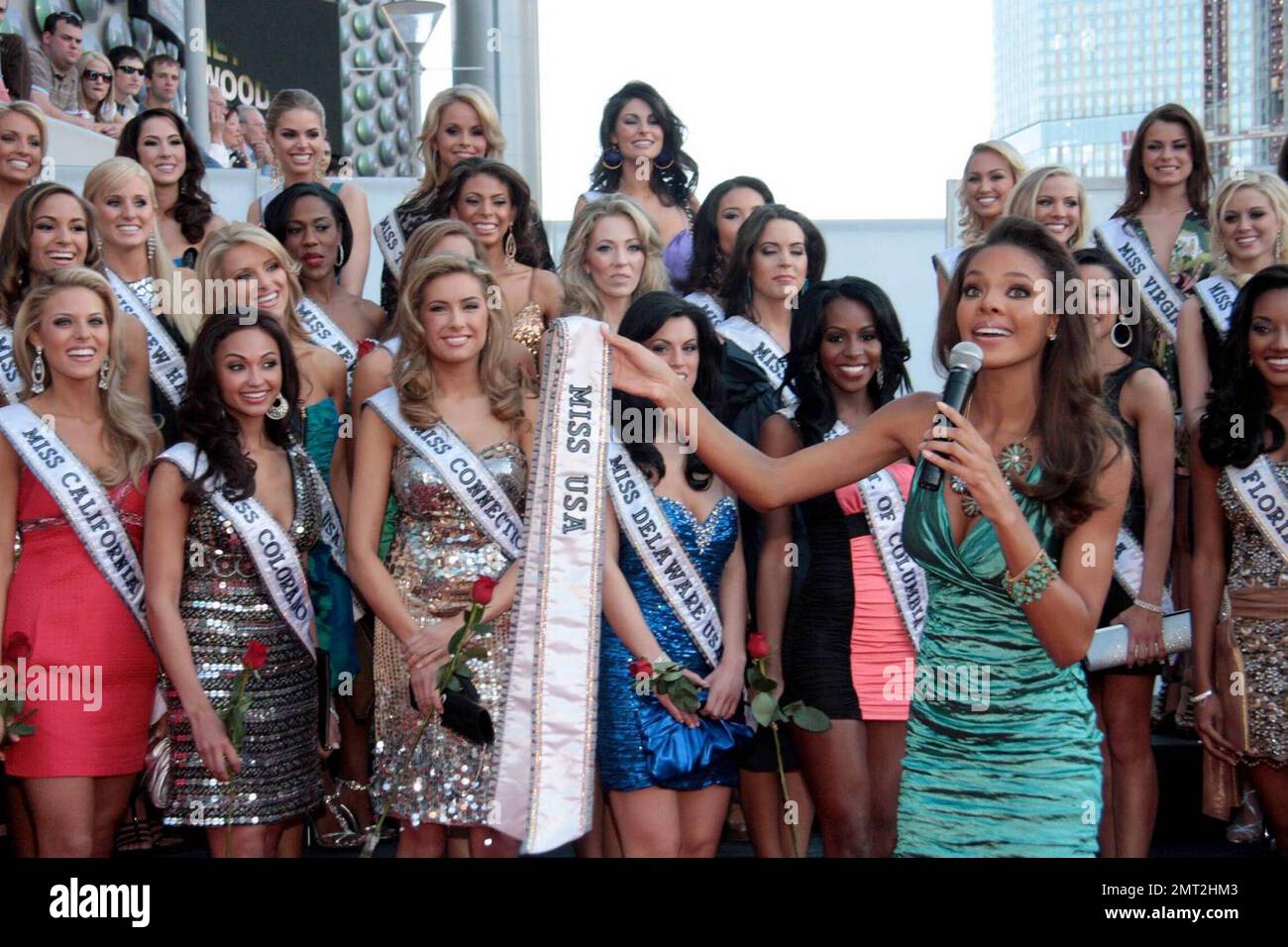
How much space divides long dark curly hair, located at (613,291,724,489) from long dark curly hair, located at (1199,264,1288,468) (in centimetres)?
107

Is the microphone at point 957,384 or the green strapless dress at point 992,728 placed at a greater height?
the microphone at point 957,384

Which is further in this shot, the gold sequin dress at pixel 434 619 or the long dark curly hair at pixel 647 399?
the long dark curly hair at pixel 647 399

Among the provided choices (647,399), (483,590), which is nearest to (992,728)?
(483,590)

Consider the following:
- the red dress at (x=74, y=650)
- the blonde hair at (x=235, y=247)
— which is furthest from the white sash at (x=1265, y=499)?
the red dress at (x=74, y=650)

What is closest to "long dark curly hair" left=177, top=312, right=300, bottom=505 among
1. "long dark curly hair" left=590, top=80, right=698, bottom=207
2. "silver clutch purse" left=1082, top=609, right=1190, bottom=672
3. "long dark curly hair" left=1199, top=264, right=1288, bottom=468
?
"long dark curly hair" left=590, top=80, right=698, bottom=207

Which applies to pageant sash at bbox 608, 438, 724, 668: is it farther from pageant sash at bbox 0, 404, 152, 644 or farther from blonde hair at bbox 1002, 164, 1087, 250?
blonde hair at bbox 1002, 164, 1087, 250

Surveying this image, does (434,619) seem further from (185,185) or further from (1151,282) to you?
(1151,282)

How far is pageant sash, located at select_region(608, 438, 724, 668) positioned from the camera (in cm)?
335

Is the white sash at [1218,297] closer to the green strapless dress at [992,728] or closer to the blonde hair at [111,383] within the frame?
the green strapless dress at [992,728]

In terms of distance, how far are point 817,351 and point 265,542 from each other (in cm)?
129

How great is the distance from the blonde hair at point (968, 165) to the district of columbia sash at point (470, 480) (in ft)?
7.03

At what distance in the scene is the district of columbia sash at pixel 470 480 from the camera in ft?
11.0

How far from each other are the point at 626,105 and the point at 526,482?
1.78m
